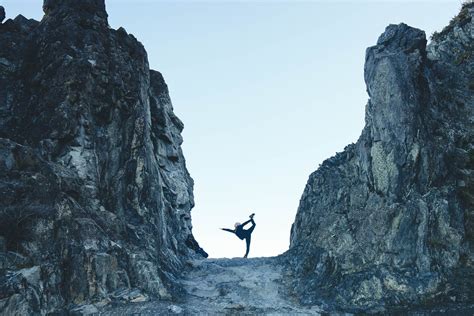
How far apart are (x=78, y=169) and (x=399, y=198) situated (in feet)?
61.1

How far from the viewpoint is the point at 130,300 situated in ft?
81.5

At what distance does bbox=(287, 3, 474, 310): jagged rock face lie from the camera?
27734 millimetres

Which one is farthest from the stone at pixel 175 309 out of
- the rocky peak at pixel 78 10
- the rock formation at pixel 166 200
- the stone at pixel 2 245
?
the rocky peak at pixel 78 10

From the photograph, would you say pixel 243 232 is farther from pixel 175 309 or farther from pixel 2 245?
pixel 2 245

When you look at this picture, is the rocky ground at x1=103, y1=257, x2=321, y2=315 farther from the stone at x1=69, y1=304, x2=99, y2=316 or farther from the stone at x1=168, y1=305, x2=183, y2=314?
the stone at x1=69, y1=304, x2=99, y2=316

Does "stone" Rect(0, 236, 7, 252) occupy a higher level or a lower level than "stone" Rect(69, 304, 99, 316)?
higher

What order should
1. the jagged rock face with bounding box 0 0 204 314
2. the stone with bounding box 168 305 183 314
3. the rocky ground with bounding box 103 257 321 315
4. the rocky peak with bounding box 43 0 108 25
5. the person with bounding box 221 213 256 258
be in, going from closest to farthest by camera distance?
1. the jagged rock face with bounding box 0 0 204 314
2. the stone with bounding box 168 305 183 314
3. the rocky ground with bounding box 103 257 321 315
4. the rocky peak with bounding box 43 0 108 25
5. the person with bounding box 221 213 256 258

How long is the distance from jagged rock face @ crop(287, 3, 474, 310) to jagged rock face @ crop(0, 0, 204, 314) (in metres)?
9.93

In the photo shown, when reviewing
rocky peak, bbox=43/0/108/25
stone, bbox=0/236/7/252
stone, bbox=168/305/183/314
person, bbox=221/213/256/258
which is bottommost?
stone, bbox=168/305/183/314

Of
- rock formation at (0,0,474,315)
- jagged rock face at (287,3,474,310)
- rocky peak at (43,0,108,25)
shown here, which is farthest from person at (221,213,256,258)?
rocky peak at (43,0,108,25)

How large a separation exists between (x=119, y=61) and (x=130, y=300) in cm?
1705

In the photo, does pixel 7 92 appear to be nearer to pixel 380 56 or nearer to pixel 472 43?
pixel 380 56

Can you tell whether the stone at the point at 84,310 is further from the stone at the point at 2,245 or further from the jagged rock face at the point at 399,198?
the jagged rock face at the point at 399,198

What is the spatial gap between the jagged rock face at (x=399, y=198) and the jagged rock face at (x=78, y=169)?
9929 millimetres
